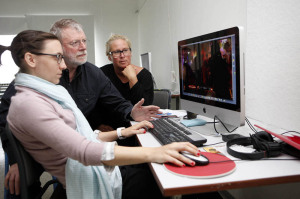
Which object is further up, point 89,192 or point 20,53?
point 20,53

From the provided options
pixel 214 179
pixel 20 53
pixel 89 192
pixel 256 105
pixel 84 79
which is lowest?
pixel 89 192

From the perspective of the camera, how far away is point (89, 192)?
92cm

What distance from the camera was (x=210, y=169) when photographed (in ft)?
2.51

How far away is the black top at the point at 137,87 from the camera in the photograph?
2.13 meters

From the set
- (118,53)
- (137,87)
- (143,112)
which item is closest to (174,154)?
(143,112)

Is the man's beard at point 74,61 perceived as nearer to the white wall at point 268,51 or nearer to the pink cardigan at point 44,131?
the pink cardigan at point 44,131

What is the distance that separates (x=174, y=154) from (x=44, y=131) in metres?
0.45

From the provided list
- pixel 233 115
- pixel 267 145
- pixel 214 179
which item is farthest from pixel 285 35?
pixel 214 179

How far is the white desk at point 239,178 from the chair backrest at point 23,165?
0.46 meters

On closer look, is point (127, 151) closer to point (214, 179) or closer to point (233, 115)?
point (214, 179)

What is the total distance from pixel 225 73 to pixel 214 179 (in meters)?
0.59

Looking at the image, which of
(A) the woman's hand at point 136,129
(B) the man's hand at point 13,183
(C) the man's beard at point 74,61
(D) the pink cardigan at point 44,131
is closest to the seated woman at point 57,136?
(D) the pink cardigan at point 44,131

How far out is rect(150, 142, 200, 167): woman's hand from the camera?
797 mm

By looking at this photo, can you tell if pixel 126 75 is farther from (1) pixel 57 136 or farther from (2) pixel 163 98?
(1) pixel 57 136
